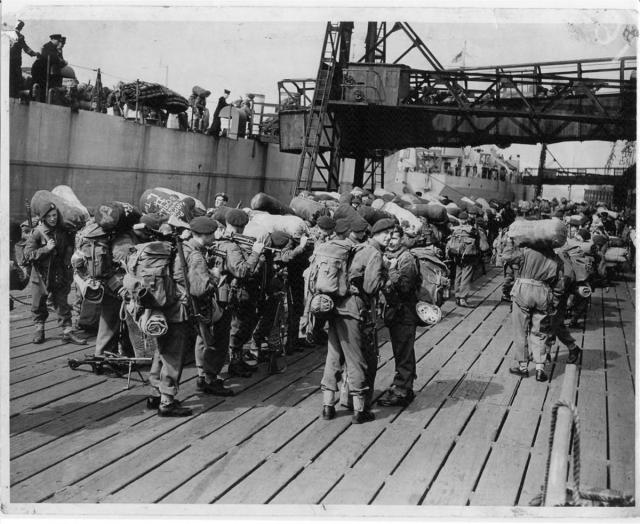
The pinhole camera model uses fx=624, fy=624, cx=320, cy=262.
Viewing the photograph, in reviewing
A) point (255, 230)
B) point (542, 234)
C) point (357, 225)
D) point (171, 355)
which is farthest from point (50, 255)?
point (542, 234)

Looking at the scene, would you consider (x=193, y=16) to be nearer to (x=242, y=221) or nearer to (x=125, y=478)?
(x=242, y=221)

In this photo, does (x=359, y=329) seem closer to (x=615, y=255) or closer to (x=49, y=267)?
(x=49, y=267)

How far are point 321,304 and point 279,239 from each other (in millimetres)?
2215

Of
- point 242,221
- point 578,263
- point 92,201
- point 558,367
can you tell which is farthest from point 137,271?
point 92,201

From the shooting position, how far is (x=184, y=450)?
→ 204 inches

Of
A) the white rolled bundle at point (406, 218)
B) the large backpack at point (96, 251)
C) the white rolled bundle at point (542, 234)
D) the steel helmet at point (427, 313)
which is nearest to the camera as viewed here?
the steel helmet at point (427, 313)

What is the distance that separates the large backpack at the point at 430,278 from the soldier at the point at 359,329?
0.77 m

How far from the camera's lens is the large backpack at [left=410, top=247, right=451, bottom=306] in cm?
668

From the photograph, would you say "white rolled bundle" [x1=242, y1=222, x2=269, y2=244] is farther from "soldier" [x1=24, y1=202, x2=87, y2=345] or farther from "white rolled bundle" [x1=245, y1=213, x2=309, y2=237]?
"soldier" [x1=24, y1=202, x2=87, y2=345]

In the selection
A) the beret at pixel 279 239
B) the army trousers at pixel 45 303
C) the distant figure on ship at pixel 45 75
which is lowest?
the army trousers at pixel 45 303

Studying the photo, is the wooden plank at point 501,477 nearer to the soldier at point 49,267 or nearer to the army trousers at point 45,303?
the soldier at point 49,267

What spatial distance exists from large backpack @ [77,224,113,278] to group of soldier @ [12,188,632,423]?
0.08 feet

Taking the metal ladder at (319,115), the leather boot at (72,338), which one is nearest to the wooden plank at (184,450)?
the leather boot at (72,338)

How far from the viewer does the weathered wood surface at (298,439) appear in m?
4.62
